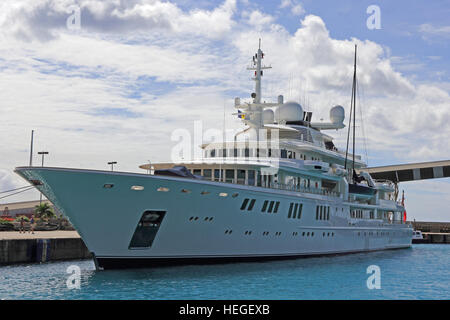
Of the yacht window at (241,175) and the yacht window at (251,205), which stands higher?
the yacht window at (241,175)

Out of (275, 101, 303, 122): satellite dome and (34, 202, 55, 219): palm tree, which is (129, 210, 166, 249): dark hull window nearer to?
(275, 101, 303, 122): satellite dome

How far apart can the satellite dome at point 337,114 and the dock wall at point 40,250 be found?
2199 cm

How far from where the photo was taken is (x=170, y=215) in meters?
22.5

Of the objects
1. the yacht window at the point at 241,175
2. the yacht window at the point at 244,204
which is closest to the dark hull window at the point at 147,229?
the yacht window at the point at 244,204

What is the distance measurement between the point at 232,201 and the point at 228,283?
14.9ft

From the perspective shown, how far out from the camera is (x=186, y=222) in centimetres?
2294

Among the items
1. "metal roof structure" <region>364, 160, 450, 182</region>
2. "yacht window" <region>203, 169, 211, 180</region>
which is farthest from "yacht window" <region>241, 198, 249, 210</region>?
"metal roof structure" <region>364, 160, 450, 182</region>

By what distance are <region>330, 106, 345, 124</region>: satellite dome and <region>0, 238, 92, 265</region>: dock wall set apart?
21987mm

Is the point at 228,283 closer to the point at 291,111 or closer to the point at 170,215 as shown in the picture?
the point at 170,215

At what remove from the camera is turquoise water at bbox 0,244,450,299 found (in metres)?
18.9

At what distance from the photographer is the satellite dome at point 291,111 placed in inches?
1455

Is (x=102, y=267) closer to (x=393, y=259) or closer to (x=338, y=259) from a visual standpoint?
(x=338, y=259)

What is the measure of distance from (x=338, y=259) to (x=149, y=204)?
15.1 m

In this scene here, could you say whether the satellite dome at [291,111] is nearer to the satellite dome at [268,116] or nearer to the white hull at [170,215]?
the satellite dome at [268,116]
